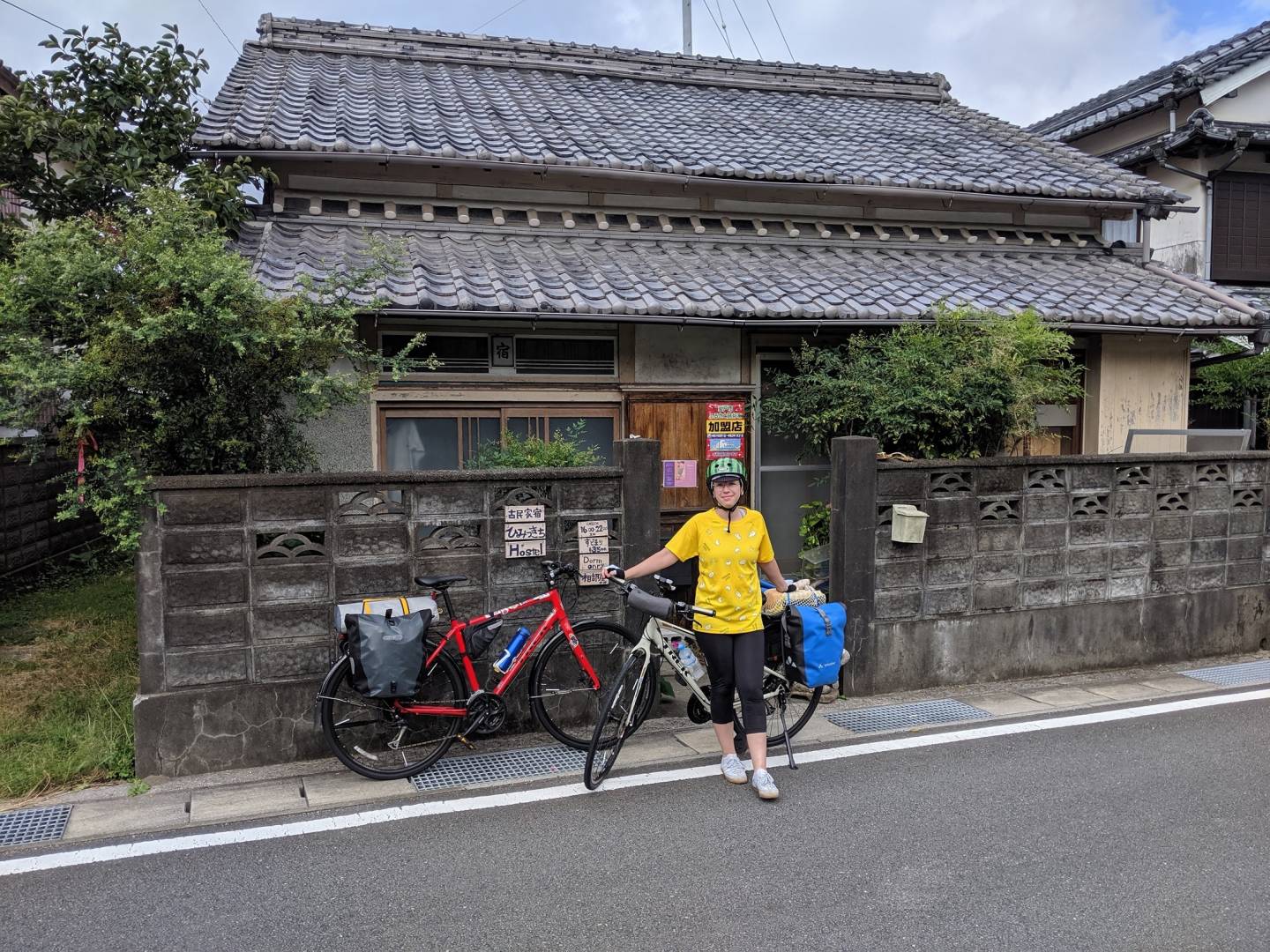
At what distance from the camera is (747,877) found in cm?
435

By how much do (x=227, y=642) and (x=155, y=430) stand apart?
4.75ft

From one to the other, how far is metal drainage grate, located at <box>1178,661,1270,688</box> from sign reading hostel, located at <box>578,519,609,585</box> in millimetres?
5602

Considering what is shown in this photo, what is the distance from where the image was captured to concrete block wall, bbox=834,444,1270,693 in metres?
7.53

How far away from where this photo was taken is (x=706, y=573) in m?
5.62

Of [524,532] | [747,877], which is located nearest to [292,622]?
[524,532]

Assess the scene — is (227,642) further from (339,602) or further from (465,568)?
(465,568)

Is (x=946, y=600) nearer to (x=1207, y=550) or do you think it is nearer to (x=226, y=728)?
(x=1207, y=550)

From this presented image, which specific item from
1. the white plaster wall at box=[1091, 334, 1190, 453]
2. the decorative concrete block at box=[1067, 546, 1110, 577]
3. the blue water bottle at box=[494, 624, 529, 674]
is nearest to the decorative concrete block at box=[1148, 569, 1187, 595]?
the decorative concrete block at box=[1067, 546, 1110, 577]

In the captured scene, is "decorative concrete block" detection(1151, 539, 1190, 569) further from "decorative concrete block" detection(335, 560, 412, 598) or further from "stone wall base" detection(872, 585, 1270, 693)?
"decorative concrete block" detection(335, 560, 412, 598)

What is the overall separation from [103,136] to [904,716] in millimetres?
8507

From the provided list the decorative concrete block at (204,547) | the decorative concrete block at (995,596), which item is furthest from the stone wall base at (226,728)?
the decorative concrete block at (995,596)

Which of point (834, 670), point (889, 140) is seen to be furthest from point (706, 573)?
point (889, 140)

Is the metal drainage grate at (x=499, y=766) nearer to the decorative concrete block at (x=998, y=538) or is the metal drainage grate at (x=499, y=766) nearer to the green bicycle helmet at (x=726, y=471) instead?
the green bicycle helmet at (x=726, y=471)

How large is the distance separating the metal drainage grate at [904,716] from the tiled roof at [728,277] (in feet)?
13.0
